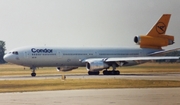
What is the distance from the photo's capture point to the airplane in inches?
2566

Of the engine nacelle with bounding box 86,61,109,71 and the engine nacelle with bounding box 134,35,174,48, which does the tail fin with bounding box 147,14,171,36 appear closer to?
the engine nacelle with bounding box 134,35,174,48

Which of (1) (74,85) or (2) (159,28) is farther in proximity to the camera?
(2) (159,28)

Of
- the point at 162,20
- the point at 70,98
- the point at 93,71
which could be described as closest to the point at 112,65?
the point at 93,71

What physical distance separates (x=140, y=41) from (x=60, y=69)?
51.1 feet

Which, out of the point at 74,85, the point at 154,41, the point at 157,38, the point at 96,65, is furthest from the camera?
the point at 154,41

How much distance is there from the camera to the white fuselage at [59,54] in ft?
212

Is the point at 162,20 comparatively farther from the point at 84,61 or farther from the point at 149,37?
the point at 84,61

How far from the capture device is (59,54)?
67812 mm

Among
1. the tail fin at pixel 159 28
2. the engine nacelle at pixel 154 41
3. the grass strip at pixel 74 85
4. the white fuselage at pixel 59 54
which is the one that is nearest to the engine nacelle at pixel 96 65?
the white fuselage at pixel 59 54

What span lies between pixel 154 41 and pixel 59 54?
19114 mm

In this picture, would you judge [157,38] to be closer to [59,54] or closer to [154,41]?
[154,41]

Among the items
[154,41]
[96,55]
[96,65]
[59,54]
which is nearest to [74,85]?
[96,65]

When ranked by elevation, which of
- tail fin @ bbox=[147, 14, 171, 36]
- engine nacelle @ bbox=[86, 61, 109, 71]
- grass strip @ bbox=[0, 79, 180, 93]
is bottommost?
grass strip @ bbox=[0, 79, 180, 93]

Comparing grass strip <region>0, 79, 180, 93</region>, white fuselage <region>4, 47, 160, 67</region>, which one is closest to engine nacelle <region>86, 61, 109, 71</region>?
white fuselage <region>4, 47, 160, 67</region>
